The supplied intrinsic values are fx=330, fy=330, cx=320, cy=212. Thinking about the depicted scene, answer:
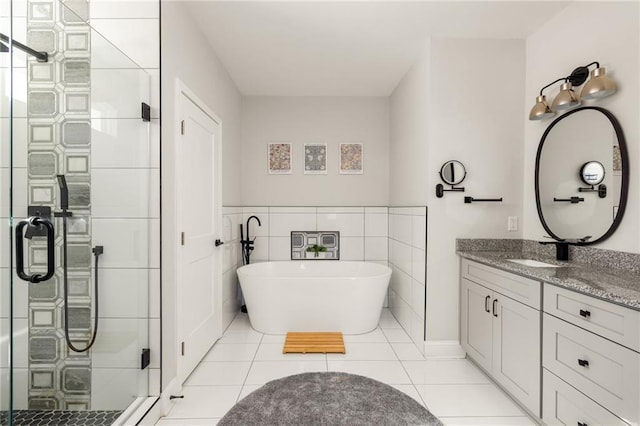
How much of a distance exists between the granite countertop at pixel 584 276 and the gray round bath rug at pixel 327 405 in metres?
0.99

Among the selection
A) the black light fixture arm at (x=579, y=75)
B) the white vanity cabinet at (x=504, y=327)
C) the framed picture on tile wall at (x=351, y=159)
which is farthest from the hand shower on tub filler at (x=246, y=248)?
the black light fixture arm at (x=579, y=75)

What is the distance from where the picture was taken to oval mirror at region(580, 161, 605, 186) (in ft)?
6.71

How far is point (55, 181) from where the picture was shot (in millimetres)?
1495

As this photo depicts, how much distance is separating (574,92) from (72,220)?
10.00 ft

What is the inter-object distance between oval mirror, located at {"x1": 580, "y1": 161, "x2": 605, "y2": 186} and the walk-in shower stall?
2699 mm

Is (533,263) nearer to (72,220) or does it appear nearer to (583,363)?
(583,363)

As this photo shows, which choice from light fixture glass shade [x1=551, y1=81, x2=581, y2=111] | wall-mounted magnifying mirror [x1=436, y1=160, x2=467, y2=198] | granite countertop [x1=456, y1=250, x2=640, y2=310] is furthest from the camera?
wall-mounted magnifying mirror [x1=436, y1=160, x2=467, y2=198]

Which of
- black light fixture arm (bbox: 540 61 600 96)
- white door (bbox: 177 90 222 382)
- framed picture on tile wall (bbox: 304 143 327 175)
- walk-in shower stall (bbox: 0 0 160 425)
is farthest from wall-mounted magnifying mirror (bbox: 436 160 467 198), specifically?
walk-in shower stall (bbox: 0 0 160 425)

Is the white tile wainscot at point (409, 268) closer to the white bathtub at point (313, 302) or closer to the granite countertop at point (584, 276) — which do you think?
the white bathtub at point (313, 302)

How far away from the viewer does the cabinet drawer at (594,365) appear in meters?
1.28

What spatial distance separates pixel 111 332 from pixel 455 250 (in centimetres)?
244

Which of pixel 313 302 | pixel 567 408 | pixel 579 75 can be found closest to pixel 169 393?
pixel 313 302

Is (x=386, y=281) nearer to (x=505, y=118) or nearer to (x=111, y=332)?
(x=505, y=118)

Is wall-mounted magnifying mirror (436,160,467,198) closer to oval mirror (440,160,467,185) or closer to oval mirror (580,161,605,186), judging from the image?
oval mirror (440,160,467,185)
